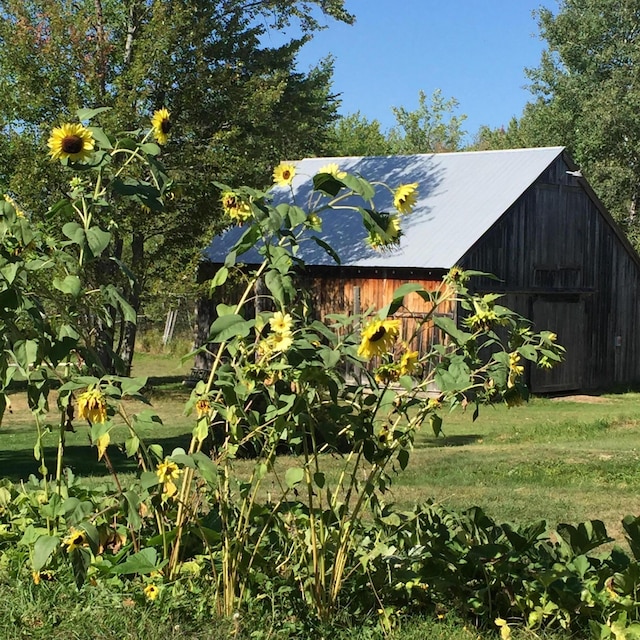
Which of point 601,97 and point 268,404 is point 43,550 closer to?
point 268,404

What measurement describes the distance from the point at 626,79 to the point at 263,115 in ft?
64.5

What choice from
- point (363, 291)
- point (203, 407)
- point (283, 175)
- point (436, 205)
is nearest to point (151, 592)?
point (203, 407)

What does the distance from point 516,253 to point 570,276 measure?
7.27ft

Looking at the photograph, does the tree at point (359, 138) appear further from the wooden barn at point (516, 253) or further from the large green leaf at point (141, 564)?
the large green leaf at point (141, 564)

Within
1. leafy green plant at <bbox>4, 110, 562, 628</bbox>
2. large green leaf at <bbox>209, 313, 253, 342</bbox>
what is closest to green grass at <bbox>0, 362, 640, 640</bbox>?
leafy green plant at <bbox>4, 110, 562, 628</bbox>

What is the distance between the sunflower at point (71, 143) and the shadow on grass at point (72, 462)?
18.0ft

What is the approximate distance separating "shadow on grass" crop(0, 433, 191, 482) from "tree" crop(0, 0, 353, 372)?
5818 mm

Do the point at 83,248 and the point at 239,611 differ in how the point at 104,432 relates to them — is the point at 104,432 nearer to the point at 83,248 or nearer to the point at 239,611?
the point at 83,248

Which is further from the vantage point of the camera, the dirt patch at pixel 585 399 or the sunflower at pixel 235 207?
the dirt patch at pixel 585 399

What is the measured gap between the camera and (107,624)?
3545mm

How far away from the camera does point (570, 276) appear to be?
22250 mm

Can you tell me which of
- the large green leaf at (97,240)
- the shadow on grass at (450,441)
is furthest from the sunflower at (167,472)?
the shadow on grass at (450,441)

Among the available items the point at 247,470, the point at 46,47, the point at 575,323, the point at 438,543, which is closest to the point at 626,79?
the point at 575,323

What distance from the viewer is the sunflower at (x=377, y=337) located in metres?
3.29
